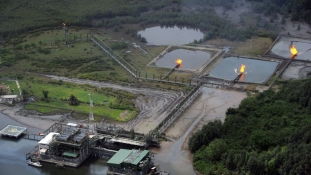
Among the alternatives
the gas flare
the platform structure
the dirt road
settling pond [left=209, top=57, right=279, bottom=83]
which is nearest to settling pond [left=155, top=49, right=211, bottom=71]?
the gas flare

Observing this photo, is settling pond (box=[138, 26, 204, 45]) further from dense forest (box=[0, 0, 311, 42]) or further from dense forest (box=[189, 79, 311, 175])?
dense forest (box=[189, 79, 311, 175])

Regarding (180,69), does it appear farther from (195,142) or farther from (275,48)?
(195,142)

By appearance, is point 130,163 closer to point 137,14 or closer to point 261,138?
point 261,138

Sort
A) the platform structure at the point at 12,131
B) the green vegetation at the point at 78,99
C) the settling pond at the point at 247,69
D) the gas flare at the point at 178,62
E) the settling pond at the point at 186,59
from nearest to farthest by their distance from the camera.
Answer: the platform structure at the point at 12,131, the green vegetation at the point at 78,99, the settling pond at the point at 247,69, the gas flare at the point at 178,62, the settling pond at the point at 186,59

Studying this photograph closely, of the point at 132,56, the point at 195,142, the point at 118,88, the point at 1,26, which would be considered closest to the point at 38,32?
the point at 1,26

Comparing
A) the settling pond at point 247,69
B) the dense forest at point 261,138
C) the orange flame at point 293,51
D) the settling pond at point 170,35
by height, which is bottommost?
the dense forest at point 261,138

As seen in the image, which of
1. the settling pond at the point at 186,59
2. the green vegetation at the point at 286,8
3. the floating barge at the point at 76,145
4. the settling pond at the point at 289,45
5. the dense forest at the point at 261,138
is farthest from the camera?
the green vegetation at the point at 286,8

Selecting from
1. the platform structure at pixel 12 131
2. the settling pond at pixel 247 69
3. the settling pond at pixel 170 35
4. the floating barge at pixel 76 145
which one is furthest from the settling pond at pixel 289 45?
A: the platform structure at pixel 12 131

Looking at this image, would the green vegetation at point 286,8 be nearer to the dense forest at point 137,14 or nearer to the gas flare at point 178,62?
the dense forest at point 137,14
